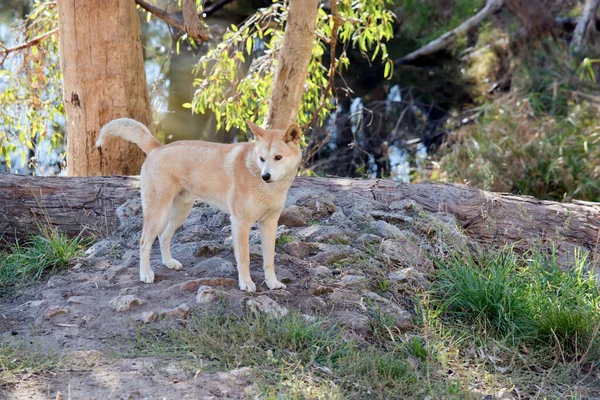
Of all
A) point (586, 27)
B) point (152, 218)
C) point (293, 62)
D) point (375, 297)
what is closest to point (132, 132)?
point (152, 218)

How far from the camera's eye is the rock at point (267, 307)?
451 centimetres

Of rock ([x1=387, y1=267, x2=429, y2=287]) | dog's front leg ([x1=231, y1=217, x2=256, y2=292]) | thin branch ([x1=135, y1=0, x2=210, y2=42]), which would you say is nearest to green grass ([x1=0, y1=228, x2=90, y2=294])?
dog's front leg ([x1=231, y1=217, x2=256, y2=292])

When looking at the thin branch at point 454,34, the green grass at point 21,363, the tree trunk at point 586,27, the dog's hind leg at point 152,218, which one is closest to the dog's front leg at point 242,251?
the dog's hind leg at point 152,218

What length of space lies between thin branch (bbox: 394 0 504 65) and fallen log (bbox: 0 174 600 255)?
1042 centimetres

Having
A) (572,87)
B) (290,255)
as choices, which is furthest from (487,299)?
(572,87)

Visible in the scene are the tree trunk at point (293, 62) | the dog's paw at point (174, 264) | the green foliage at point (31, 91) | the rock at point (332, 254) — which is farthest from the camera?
the green foliage at point (31, 91)

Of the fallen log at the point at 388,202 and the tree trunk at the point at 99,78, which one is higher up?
the tree trunk at the point at 99,78

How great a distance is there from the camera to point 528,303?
16.1ft

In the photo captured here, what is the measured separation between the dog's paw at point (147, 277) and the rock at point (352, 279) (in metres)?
1.40

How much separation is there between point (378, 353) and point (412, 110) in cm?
1068

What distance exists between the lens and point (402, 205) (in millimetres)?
6355

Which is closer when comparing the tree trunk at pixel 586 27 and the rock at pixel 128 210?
the rock at pixel 128 210

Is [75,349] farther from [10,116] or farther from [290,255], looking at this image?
[10,116]

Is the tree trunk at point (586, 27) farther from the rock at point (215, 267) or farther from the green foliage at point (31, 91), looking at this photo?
the rock at point (215, 267)
